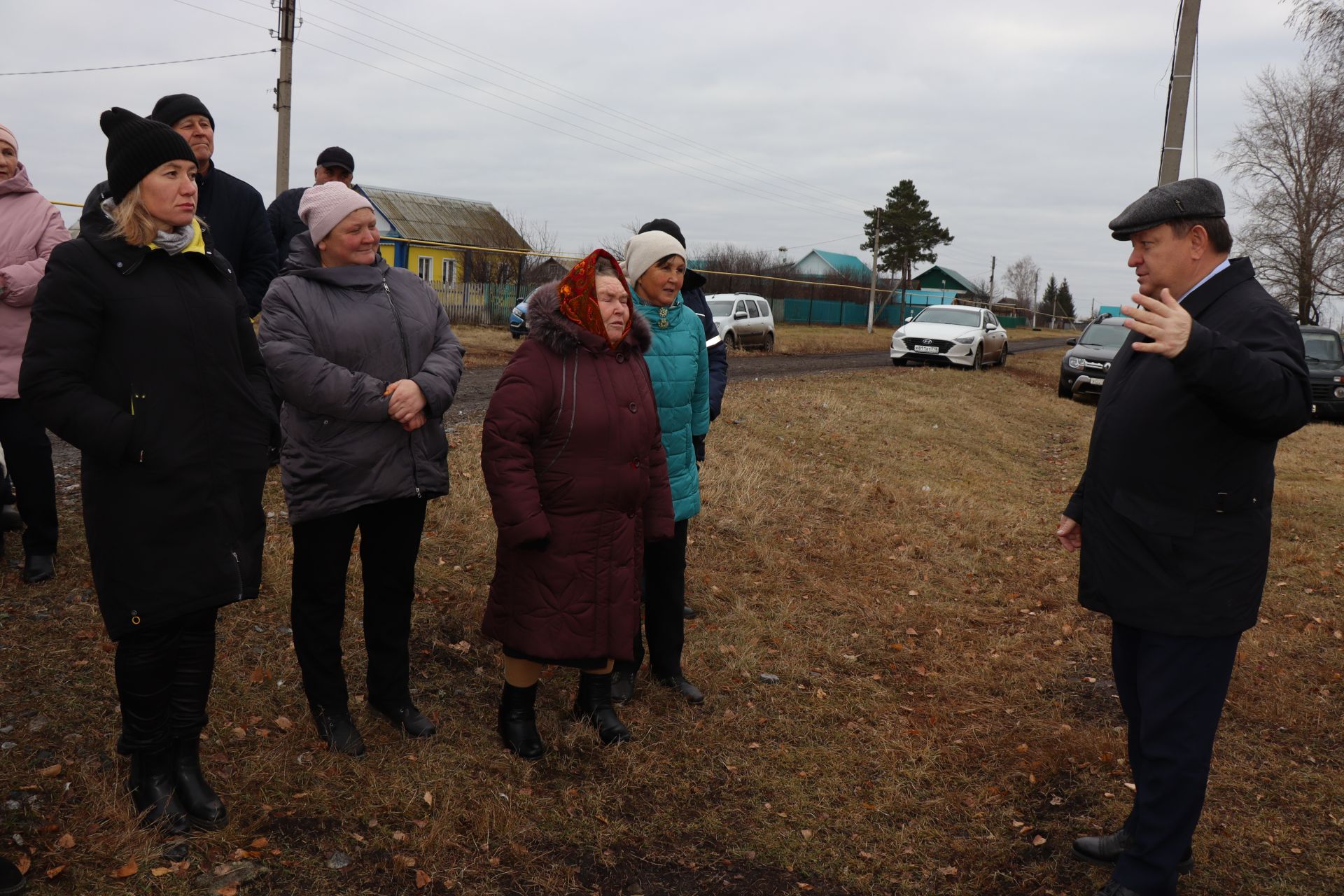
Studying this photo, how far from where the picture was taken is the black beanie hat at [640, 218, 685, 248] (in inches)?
176

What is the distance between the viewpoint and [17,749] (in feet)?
11.7

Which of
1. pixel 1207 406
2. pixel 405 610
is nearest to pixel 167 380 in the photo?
pixel 405 610

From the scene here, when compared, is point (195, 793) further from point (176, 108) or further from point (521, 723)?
point (176, 108)

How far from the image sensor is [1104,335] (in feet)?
66.0

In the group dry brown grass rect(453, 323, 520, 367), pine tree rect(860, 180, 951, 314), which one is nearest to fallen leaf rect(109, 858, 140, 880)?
dry brown grass rect(453, 323, 520, 367)

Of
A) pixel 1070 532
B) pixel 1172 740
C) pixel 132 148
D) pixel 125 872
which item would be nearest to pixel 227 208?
pixel 132 148

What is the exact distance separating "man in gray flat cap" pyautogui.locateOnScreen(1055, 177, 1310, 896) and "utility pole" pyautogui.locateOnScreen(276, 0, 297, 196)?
675 inches

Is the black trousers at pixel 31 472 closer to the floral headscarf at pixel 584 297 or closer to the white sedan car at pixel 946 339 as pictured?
the floral headscarf at pixel 584 297

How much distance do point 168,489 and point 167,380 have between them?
1.06 feet

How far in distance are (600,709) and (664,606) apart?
600 millimetres

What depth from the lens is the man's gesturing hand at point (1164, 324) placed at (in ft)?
8.74

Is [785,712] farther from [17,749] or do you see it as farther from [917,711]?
[17,749]

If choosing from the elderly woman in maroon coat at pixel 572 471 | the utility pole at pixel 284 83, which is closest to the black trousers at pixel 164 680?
the elderly woman in maroon coat at pixel 572 471

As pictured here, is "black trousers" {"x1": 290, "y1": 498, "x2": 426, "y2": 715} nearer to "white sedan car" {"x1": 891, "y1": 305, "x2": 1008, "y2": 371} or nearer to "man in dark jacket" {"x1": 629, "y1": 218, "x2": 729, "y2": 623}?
"man in dark jacket" {"x1": 629, "y1": 218, "x2": 729, "y2": 623}
